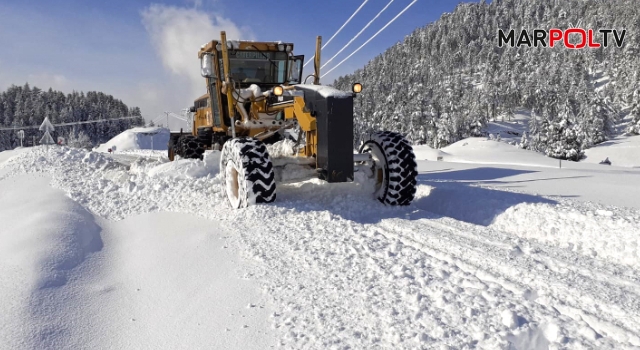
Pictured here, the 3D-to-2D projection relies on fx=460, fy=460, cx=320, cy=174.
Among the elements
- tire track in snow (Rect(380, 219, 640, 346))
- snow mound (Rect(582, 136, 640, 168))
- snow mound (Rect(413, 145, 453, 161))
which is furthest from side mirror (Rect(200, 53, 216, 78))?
snow mound (Rect(582, 136, 640, 168))

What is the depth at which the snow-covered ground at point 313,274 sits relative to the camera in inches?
117

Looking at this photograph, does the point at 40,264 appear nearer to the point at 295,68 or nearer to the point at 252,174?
the point at 252,174

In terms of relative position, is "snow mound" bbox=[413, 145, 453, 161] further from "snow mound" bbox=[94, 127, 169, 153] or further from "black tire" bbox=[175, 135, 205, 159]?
"snow mound" bbox=[94, 127, 169, 153]

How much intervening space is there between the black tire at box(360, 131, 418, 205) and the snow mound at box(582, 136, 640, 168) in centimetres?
5440

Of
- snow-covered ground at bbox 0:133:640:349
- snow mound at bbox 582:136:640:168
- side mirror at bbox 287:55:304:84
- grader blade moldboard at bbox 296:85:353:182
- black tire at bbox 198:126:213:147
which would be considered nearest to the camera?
snow-covered ground at bbox 0:133:640:349

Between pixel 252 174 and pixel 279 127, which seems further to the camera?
pixel 279 127

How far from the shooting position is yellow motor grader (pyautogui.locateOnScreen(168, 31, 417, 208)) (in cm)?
629

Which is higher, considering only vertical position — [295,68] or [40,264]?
[295,68]

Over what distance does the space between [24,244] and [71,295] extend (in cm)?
143

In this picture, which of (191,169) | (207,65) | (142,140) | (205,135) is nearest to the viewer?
(191,169)

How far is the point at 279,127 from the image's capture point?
852 centimetres

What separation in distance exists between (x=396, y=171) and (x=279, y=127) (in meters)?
2.61

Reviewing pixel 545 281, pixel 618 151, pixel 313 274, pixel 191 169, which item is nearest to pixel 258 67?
pixel 191 169

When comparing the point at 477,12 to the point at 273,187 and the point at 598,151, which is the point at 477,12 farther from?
the point at 273,187
